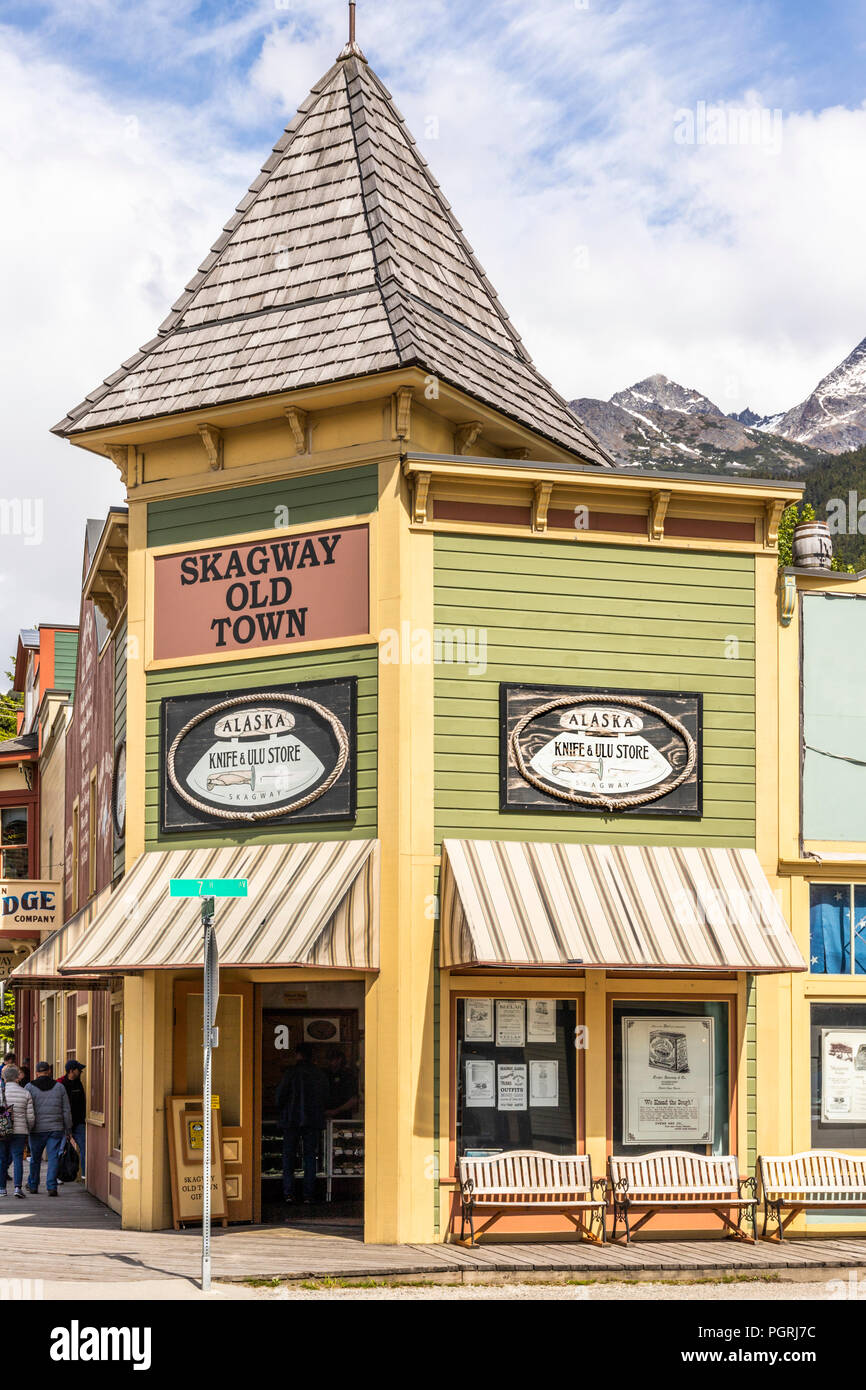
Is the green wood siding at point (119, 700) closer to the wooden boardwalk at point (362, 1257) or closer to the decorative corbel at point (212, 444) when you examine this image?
the decorative corbel at point (212, 444)

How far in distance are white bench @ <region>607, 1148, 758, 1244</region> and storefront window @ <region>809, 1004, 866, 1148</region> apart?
1.18 metres

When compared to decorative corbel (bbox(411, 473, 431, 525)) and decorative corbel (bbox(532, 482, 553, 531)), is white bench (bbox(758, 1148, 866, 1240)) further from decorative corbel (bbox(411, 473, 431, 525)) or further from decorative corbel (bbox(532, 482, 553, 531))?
decorative corbel (bbox(411, 473, 431, 525))

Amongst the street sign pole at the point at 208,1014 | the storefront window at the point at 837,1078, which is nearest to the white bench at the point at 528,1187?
the storefront window at the point at 837,1078

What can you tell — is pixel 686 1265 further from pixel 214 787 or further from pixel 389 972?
pixel 214 787

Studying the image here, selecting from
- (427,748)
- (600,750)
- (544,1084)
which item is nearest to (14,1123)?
(544,1084)

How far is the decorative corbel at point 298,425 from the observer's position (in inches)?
637

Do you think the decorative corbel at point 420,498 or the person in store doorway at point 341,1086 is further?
the person in store doorway at point 341,1086

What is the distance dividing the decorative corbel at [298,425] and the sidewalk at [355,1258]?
7.68 m

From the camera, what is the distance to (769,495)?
16422mm

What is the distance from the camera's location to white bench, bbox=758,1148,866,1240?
50.2ft

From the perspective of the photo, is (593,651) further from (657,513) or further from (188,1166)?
(188,1166)

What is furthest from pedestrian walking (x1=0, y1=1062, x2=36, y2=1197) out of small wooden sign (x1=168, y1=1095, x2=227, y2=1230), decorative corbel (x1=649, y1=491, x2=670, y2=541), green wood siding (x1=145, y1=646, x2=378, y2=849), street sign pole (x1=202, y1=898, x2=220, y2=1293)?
decorative corbel (x1=649, y1=491, x2=670, y2=541)

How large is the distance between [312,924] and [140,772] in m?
3.31

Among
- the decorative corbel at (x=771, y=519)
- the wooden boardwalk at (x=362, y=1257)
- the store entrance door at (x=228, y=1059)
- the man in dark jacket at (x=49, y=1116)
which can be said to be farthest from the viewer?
the man in dark jacket at (x=49, y=1116)
